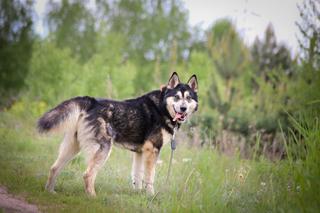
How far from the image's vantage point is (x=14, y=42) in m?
28.4

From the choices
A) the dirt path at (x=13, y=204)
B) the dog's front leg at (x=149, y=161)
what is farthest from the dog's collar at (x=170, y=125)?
the dirt path at (x=13, y=204)

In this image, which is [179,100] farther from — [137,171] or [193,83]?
[137,171]

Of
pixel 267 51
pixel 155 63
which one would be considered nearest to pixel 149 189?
pixel 155 63

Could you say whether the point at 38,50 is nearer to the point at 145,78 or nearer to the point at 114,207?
the point at 145,78

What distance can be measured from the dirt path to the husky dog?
71cm

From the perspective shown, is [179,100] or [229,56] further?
[229,56]

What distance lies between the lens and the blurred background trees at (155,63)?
1209cm

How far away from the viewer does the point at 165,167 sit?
30.0 feet

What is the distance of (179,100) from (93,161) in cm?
191

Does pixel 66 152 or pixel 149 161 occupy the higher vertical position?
pixel 66 152

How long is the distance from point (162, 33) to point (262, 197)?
28.0 m

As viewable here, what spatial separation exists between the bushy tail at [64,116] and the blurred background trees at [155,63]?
12.9ft

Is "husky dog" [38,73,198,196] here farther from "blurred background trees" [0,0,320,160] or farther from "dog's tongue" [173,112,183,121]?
"blurred background trees" [0,0,320,160]

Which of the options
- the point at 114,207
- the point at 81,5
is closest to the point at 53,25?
the point at 81,5
